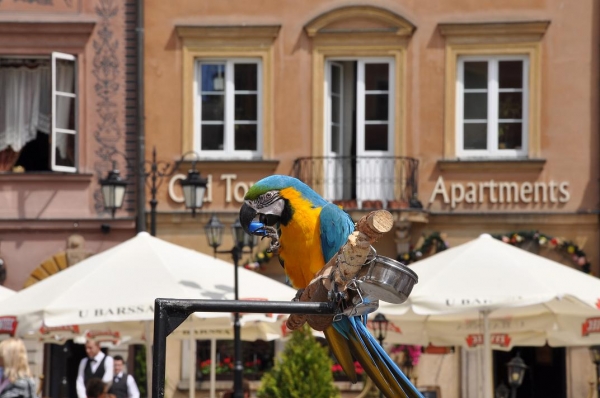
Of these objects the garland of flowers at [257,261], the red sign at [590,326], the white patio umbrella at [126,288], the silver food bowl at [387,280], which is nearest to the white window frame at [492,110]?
the garland of flowers at [257,261]

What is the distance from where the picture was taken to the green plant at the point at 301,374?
51.9ft

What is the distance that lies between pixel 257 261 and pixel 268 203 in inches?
588

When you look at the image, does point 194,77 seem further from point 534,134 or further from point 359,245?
point 359,245

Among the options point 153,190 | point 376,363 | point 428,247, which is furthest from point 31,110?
point 376,363

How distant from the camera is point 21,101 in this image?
75.0 ft

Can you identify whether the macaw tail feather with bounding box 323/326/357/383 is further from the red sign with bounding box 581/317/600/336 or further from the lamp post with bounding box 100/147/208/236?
the lamp post with bounding box 100/147/208/236


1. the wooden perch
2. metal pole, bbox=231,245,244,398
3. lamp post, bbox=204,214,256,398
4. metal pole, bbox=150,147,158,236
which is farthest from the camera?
metal pole, bbox=150,147,158,236

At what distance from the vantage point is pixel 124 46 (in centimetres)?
2270

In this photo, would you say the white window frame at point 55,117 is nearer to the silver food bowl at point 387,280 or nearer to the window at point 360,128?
the window at point 360,128

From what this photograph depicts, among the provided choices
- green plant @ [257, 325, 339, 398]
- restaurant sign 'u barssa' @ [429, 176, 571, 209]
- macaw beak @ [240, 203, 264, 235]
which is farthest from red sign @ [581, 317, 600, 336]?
macaw beak @ [240, 203, 264, 235]

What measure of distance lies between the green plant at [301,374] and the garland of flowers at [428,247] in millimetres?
6129

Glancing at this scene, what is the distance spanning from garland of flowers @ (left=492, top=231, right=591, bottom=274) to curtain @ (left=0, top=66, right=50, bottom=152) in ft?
22.8

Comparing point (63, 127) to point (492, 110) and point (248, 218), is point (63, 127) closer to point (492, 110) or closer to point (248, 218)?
point (492, 110)

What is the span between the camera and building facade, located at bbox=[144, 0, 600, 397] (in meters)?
22.2
